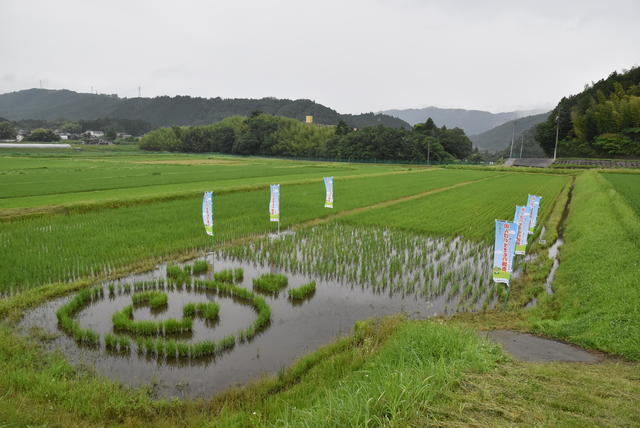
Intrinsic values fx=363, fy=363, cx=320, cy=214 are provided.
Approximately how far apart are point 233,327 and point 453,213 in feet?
48.7

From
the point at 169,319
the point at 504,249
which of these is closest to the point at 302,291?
the point at 169,319

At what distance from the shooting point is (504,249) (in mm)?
7301

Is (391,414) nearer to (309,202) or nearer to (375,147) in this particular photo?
(309,202)

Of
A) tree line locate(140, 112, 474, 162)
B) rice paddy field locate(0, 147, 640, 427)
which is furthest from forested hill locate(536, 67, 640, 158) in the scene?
rice paddy field locate(0, 147, 640, 427)

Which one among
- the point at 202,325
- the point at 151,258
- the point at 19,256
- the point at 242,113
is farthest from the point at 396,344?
the point at 242,113

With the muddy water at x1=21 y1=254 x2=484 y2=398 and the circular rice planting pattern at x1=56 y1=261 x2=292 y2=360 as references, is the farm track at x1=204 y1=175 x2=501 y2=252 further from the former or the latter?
the muddy water at x1=21 y1=254 x2=484 y2=398

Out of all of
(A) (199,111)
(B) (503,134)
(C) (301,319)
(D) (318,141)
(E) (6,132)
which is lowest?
(C) (301,319)

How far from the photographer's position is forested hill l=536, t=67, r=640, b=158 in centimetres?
5237

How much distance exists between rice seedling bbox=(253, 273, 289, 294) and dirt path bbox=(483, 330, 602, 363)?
15.5 ft

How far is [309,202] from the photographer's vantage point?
20.7 metres

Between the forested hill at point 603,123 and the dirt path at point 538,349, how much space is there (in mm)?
59936

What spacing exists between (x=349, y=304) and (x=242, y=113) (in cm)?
15796

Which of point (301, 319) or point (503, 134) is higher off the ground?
point (503, 134)

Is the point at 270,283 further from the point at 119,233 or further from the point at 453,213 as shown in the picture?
the point at 453,213
